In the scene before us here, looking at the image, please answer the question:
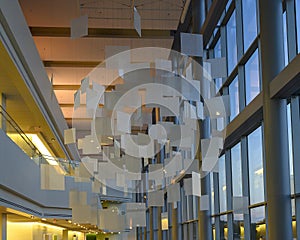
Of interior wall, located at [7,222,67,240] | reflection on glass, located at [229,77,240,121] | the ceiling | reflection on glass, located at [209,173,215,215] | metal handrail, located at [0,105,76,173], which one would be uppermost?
the ceiling

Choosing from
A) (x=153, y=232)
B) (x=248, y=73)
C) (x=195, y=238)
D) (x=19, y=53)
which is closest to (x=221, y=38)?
(x=248, y=73)

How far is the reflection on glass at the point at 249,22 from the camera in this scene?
369 inches

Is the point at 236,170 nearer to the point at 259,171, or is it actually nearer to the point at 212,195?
the point at 259,171

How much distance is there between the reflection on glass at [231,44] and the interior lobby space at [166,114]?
0.14 ft

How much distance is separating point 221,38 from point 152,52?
4.46 m

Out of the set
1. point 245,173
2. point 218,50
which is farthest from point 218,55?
point 245,173

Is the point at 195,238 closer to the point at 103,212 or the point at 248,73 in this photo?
the point at 248,73

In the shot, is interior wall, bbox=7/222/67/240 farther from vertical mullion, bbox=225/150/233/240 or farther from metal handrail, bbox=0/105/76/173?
vertical mullion, bbox=225/150/233/240

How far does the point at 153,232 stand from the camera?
84.1ft

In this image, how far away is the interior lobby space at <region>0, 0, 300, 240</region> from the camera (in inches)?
290

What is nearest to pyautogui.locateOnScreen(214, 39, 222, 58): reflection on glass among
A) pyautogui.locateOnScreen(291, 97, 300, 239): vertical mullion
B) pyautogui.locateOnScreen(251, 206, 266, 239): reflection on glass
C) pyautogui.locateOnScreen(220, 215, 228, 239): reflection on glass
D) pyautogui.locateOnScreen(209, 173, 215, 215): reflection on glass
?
pyautogui.locateOnScreen(209, 173, 215, 215): reflection on glass

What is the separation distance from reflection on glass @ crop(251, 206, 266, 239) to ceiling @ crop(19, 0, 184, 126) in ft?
15.7

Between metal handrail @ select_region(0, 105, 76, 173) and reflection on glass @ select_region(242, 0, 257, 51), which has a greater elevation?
reflection on glass @ select_region(242, 0, 257, 51)

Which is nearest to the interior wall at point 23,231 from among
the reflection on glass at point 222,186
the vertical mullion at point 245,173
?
the reflection on glass at point 222,186
